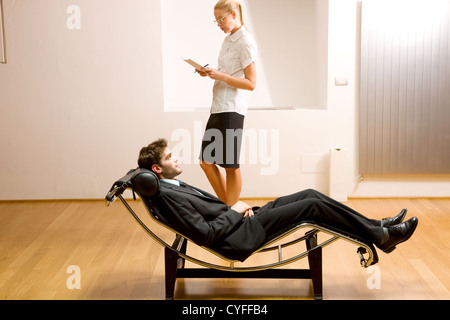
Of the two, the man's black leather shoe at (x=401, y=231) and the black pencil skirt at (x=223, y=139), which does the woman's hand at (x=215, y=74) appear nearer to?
the black pencil skirt at (x=223, y=139)

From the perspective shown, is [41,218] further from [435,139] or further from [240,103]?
[435,139]

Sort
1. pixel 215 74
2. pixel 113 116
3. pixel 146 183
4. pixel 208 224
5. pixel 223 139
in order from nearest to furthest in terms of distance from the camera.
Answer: pixel 146 183, pixel 208 224, pixel 215 74, pixel 223 139, pixel 113 116

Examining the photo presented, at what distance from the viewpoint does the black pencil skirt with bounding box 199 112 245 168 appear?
378cm

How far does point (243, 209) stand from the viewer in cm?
287

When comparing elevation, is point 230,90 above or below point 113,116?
above

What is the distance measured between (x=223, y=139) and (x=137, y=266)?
3.26 ft

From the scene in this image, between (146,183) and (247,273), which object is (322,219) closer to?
(247,273)

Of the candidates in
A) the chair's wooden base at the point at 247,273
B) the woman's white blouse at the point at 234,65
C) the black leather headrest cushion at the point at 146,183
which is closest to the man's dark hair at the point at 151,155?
the black leather headrest cushion at the point at 146,183

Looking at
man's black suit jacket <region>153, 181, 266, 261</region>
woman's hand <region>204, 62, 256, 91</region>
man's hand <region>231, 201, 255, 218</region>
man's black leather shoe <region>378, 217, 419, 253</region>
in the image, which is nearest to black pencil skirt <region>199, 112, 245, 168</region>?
woman's hand <region>204, 62, 256, 91</region>

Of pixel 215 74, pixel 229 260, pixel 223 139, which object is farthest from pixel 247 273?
pixel 215 74

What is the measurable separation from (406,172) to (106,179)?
8.17ft

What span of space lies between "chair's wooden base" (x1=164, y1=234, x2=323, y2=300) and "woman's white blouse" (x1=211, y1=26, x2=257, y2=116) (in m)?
1.13

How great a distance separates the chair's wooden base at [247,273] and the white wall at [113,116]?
6.27ft
